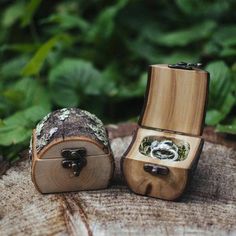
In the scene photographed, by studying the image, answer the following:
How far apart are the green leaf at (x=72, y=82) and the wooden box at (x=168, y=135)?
2.36 ft

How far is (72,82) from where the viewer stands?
2.39 metres

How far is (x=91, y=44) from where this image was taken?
290 cm

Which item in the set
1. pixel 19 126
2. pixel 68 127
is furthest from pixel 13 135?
pixel 68 127

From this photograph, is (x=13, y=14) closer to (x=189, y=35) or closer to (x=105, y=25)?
(x=105, y=25)

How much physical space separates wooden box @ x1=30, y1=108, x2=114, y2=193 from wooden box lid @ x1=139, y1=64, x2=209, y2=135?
0.23 m

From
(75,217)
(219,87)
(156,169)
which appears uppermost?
(219,87)

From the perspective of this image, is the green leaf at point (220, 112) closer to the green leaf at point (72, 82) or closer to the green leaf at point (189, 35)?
the green leaf at point (189, 35)

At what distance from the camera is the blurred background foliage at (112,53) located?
7.25ft

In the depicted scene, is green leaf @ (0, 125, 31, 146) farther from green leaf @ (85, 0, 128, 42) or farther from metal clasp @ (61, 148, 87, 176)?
green leaf @ (85, 0, 128, 42)

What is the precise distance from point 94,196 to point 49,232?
0.67 ft

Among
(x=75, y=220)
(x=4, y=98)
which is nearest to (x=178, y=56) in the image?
(x=4, y=98)

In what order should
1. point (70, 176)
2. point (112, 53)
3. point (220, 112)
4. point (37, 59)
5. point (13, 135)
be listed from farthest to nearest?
point (112, 53) < point (37, 59) < point (220, 112) < point (13, 135) < point (70, 176)

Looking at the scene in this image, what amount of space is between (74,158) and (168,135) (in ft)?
1.19

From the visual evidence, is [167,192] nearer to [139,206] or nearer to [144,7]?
[139,206]
